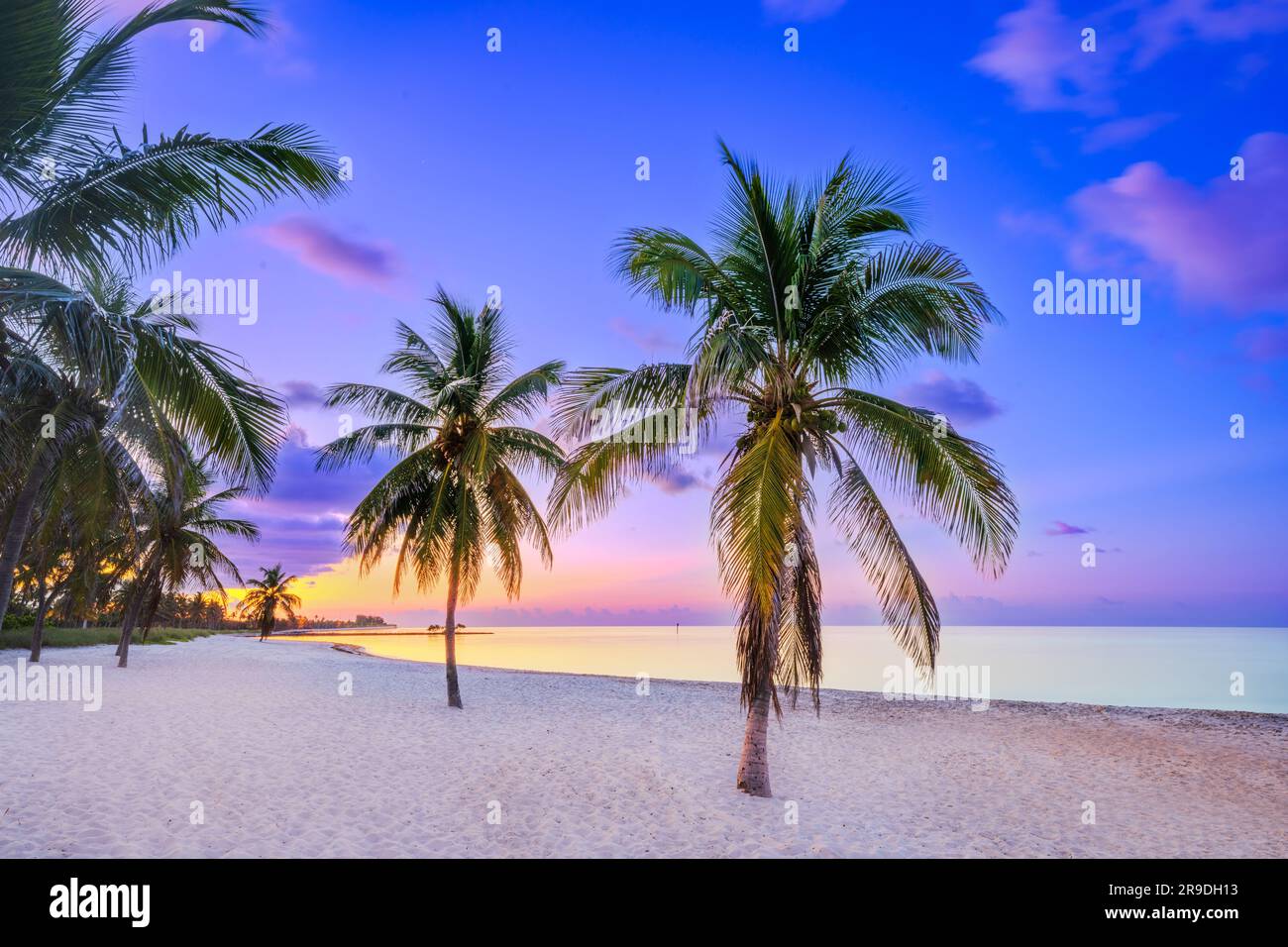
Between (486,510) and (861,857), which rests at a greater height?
(486,510)

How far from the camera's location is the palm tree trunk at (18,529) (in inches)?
351

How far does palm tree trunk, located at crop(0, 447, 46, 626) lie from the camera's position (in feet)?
29.2

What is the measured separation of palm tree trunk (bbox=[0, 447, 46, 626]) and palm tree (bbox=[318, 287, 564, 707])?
17.8 feet

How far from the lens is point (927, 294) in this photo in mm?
8656

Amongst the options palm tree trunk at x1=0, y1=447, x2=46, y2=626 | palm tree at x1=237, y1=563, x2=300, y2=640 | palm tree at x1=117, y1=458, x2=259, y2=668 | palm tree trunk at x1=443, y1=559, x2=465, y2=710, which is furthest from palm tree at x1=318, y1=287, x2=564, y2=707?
palm tree at x1=237, y1=563, x2=300, y2=640

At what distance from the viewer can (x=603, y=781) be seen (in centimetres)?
957

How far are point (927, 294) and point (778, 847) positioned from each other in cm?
688

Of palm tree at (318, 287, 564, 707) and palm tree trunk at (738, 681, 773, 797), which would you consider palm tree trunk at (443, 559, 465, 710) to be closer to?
palm tree at (318, 287, 564, 707)

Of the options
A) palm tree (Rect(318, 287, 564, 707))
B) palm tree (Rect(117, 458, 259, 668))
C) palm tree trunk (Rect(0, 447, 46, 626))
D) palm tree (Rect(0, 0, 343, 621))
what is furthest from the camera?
palm tree (Rect(117, 458, 259, 668))

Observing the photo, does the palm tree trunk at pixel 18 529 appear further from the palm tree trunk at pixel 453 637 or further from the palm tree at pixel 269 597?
the palm tree at pixel 269 597

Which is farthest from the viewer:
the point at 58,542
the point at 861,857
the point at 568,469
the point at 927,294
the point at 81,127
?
the point at 58,542

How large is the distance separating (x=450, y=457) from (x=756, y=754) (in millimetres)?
10318
